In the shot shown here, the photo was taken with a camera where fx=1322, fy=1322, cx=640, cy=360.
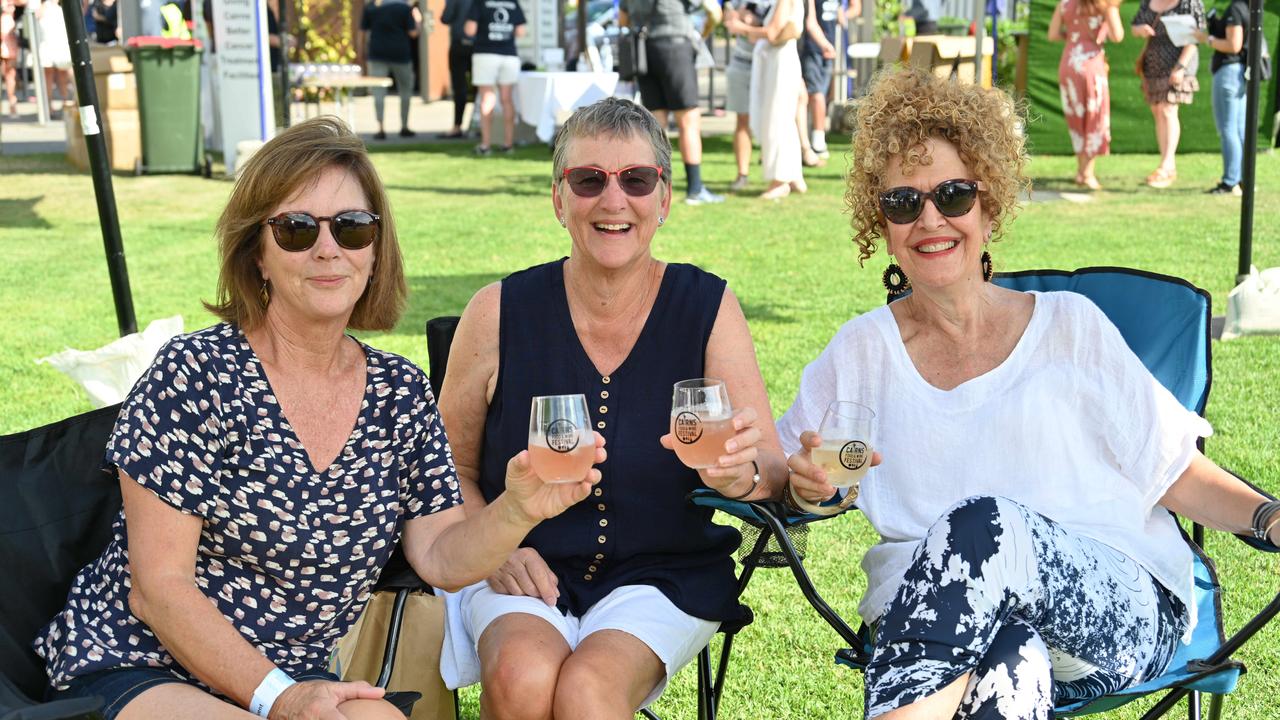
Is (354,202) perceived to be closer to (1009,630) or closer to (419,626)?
(419,626)

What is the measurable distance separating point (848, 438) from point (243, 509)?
1.13 meters

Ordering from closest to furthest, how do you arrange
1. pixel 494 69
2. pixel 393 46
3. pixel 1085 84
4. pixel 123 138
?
pixel 1085 84, pixel 123 138, pixel 494 69, pixel 393 46

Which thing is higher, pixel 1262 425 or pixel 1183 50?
pixel 1183 50

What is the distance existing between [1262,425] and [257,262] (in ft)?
14.1

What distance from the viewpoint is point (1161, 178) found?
11.6 metres

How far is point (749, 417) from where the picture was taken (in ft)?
8.23

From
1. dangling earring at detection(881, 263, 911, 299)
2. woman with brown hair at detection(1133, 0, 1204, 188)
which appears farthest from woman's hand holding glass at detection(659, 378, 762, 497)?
woman with brown hair at detection(1133, 0, 1204, 188)

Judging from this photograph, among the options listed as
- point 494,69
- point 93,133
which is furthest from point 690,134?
point 93,133

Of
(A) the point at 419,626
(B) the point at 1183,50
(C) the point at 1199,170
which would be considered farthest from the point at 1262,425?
(C) the point at 1199,170

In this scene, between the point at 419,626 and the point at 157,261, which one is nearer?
the point at 419,626

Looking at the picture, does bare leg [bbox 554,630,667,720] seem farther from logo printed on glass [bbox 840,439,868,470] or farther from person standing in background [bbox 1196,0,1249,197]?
person standing in background [bbox 1196,0,1249,197]

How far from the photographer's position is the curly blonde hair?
2.84 meters

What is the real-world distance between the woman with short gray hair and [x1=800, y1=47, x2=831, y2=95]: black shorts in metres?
11.2

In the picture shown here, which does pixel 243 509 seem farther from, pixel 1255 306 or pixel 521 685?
pixel 1255 306
